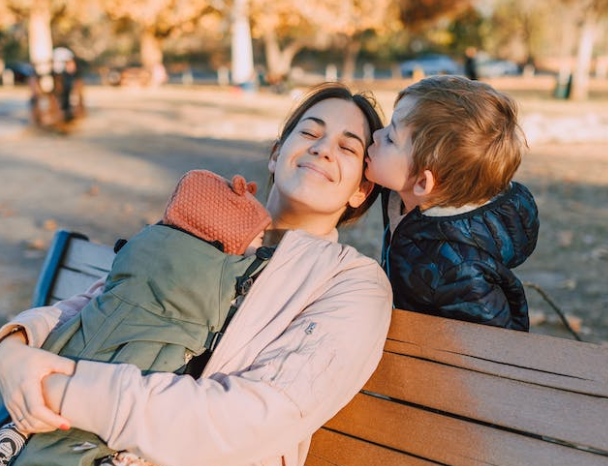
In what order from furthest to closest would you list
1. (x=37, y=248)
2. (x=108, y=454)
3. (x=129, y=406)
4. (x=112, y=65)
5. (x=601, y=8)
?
(x=112, y=65) → (x=601, y=8) → (x=37, y=248) → (x=108, y=454) → (x=129, y=406)

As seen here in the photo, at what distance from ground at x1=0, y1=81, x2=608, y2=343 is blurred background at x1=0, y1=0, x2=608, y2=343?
0.09 ft

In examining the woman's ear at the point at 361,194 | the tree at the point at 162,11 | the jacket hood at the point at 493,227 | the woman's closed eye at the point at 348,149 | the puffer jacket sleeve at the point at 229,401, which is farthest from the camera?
the tree at the point at 162,11

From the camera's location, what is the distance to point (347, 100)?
112 inches

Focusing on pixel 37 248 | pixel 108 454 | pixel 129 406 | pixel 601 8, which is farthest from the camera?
pixel 601 8

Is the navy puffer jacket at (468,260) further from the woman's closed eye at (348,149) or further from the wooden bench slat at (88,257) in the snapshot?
the wooden bench slat at (88,257)

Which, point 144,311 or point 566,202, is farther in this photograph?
point 566,202

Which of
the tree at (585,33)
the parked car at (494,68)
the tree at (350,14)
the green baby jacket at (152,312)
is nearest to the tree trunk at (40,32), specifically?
the tree at (350,14)

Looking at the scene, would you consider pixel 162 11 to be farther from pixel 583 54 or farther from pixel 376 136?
pixel 376 136

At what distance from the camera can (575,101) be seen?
26.2m

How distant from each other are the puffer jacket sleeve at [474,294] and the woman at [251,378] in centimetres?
19

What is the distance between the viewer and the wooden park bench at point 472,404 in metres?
1.87

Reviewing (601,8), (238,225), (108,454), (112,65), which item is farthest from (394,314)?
(112,65)

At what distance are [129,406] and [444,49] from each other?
188ft

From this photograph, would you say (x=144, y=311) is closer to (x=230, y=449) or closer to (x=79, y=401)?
(x=79, y=401)
